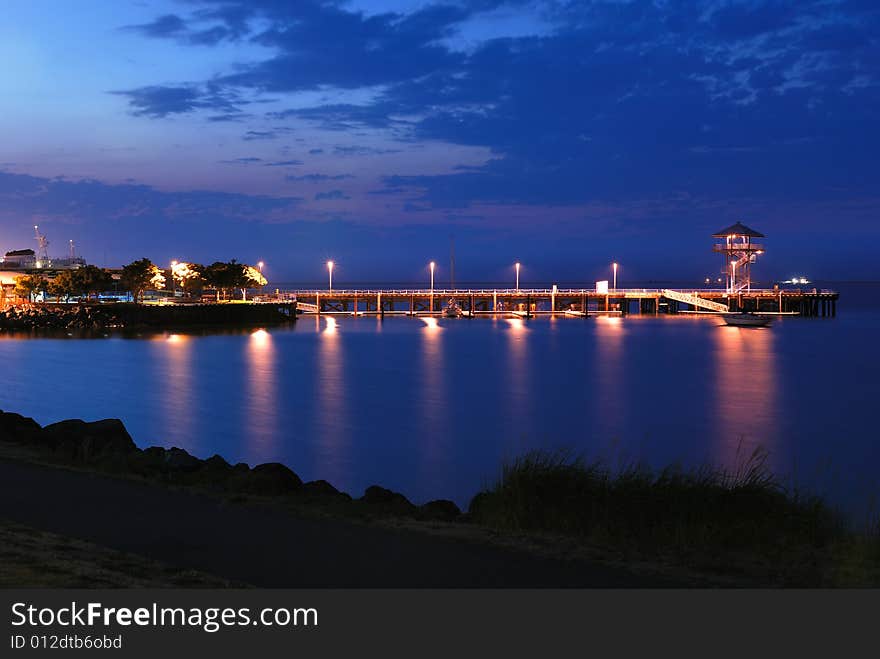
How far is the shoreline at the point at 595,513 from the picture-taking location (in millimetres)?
8234

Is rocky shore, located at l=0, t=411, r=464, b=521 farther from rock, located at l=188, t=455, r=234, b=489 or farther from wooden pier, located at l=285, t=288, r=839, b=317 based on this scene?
wooden pier, located at l=285, t=288, r=839, b=317

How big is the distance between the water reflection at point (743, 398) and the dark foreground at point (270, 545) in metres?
8.40

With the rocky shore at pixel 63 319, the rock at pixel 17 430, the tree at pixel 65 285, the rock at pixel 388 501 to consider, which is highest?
the tree at pixel 65 285

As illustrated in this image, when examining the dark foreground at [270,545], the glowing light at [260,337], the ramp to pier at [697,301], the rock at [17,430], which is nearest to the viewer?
the dark foreground at [270,545]

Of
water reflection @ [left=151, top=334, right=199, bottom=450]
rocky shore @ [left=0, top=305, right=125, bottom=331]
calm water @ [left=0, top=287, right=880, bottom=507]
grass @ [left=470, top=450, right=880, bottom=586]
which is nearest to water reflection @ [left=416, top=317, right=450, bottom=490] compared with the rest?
calm water @ [left=0, top=287, right=880, bottom=507]

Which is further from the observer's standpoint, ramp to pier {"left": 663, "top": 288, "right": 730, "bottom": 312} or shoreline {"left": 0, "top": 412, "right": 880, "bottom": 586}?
ramp to pier {"left": 663, "top": 288, "right": 730, "bottom": 312}

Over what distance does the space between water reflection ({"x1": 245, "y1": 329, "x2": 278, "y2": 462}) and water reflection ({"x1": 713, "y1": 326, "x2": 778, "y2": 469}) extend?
13562 millimetres

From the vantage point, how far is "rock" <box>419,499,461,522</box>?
446 inches

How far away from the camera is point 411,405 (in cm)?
3722

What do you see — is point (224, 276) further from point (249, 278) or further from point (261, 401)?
point (261, 401)

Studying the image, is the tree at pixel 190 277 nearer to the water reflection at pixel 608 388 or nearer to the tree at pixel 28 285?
the tree at pixel 28 285

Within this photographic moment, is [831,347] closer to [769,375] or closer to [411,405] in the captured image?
[769,375]

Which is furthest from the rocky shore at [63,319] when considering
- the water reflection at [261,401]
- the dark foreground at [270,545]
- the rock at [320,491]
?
the dark foreground at [270,545]

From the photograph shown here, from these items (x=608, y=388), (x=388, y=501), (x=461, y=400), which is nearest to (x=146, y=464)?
(x=388, y=501)
